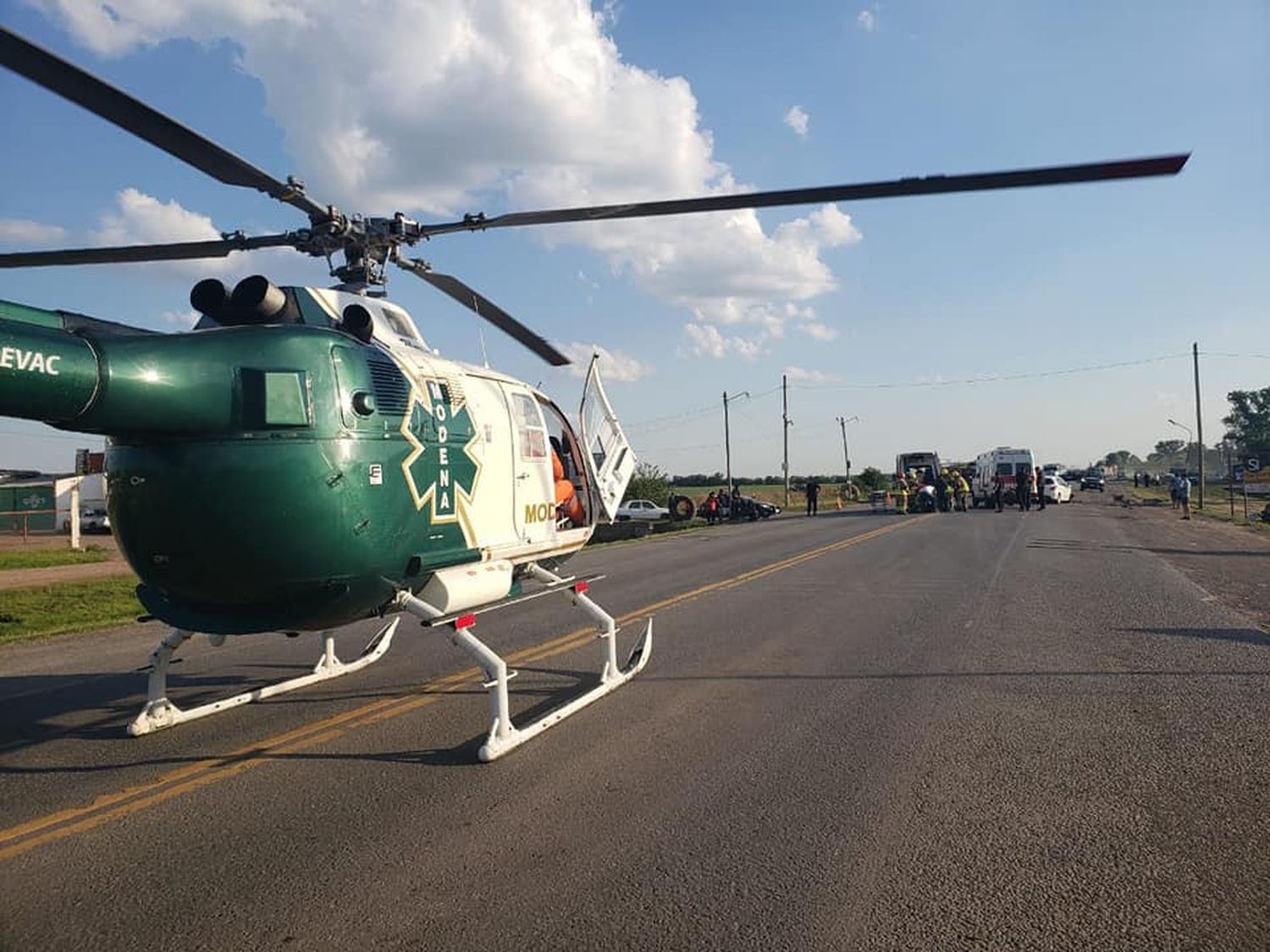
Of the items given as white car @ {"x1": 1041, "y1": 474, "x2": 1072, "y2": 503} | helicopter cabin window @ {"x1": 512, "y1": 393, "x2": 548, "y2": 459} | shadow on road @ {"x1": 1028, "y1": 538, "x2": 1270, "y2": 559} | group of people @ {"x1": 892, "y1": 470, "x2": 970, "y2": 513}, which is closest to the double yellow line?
helicopter cabin window @ {"x1": 512, "y1": 393, "x2": 548, "y2": 459}

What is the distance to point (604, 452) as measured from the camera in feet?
28.0

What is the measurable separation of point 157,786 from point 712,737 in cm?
353

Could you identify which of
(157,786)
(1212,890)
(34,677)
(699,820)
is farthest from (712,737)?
(34,677)

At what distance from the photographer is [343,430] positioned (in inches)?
209

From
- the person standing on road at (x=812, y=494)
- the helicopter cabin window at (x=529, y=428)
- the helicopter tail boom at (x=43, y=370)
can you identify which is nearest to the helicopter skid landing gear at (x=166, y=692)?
the helicopter tail boom at (x=43, y=370)

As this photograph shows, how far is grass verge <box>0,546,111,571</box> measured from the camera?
22281 mm

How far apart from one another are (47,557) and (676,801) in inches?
992

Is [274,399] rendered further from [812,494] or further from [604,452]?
[812,494]

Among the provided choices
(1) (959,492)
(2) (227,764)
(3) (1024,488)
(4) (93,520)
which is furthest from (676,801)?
(4) (93,520)

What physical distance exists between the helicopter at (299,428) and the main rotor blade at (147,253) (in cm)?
2

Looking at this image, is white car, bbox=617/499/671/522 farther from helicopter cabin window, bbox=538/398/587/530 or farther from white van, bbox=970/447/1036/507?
helicopter cabin window, bbox=538/398/587/530

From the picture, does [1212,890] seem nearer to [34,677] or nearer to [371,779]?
[371,779]

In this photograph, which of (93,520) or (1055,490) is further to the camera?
(1055,490)

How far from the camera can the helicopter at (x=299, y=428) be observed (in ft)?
14.8
